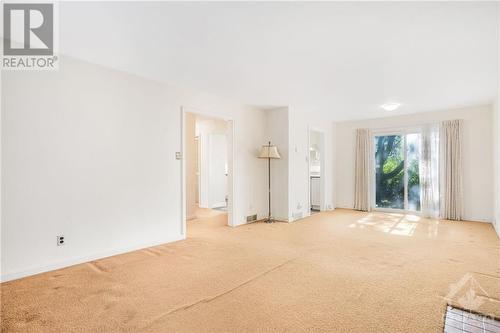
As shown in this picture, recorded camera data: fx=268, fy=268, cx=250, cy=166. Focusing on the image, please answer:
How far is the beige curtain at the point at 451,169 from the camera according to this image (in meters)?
5.62

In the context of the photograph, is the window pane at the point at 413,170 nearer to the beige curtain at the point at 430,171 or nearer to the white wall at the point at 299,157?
the beige curtain at the point at 430,171

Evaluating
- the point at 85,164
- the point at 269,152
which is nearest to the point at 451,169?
the point at 269,152

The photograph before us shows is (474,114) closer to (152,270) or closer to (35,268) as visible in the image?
(152,270)

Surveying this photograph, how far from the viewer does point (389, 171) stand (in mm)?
6750

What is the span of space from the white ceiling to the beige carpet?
2372mm

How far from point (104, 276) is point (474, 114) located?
7099mm

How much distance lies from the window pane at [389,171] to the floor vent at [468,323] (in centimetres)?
498

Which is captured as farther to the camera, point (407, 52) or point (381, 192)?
point (381, 192)

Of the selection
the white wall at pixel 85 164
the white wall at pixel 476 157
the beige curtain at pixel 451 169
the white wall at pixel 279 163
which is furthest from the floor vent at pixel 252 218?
the white wall at pixel 476 157

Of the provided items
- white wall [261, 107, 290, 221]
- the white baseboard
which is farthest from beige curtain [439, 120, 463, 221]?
the white baseboard

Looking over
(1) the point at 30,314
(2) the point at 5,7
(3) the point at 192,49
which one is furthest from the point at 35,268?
(3) the point at 192,49

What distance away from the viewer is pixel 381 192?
6883 millimetres

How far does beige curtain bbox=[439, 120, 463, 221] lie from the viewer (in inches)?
221

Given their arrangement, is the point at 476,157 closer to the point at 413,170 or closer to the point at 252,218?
the point at 413,170
